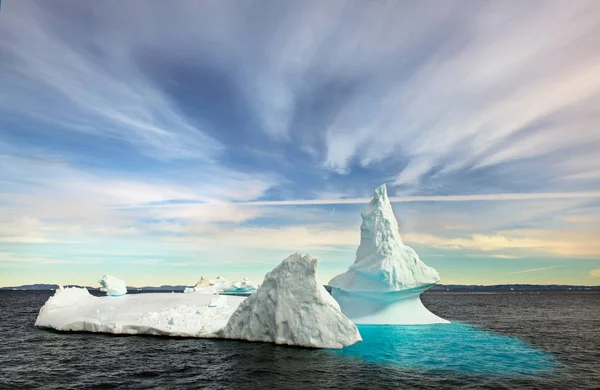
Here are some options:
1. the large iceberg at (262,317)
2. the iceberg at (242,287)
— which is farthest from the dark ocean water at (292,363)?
the iceberg at (242,287)

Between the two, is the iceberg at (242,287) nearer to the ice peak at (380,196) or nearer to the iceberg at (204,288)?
the iceberg at (204,288)

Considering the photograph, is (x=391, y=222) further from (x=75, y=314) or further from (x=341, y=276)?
(x=75, y=314)

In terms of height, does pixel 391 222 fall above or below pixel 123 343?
above

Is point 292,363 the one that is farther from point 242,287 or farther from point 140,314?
point 242,287

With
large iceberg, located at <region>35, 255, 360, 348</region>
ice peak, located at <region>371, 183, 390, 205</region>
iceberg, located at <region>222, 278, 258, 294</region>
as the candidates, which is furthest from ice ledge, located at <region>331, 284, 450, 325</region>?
iceberg, located at <region>222, 278, 258, 294</region>

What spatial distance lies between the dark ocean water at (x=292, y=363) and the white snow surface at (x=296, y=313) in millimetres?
1021

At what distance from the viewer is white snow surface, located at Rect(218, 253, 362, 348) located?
24.4 metres

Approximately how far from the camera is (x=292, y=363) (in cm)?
1989

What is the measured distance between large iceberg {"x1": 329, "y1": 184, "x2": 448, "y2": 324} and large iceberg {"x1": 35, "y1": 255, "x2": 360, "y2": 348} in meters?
9.61

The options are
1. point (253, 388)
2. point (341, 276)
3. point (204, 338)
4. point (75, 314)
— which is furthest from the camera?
point (341, 276)

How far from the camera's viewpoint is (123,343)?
2566 cm

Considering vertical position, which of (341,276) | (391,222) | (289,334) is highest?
(391,222)

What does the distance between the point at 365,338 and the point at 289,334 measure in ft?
20.7

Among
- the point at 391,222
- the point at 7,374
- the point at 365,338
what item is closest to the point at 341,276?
the point at 391,222
